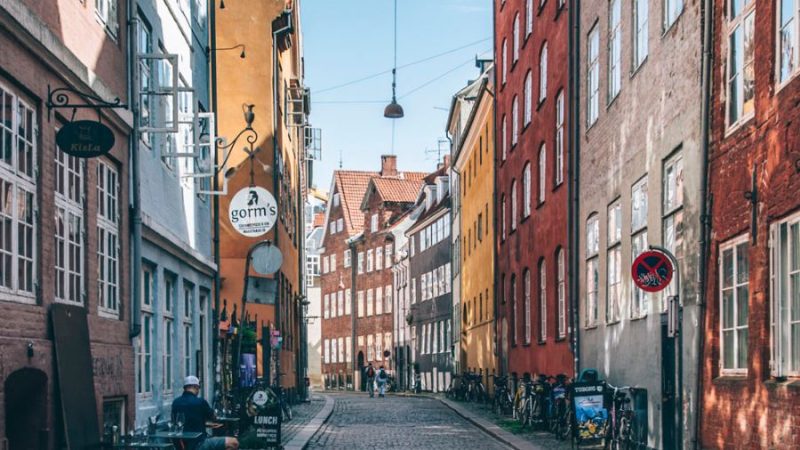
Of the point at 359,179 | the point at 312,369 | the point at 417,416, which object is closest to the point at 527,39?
the point at 417,416

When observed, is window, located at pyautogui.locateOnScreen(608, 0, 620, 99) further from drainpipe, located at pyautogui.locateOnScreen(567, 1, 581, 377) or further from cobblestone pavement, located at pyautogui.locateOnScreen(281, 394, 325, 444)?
cobblestone pavement, located at pyautogui.locateOnScreen(281, 394, 325, 444)

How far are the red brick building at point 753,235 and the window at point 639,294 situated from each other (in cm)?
376

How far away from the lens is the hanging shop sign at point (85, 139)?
1202 cm

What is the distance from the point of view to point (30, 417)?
500 inches

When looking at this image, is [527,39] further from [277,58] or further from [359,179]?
[359,179]

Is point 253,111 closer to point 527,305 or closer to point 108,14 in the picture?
point 527,305

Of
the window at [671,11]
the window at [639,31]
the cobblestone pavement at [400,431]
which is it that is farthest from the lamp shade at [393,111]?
the window at [671,11]

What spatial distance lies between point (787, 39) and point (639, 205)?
25.3 ft

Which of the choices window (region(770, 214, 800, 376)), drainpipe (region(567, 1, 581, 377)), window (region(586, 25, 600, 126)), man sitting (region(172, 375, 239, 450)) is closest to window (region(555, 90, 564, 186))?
drainpipe (region(567, 1, 581, 377))

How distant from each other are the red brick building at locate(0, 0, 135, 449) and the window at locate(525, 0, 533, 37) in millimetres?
18484

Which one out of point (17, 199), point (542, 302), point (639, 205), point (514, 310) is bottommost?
point (514, 310)

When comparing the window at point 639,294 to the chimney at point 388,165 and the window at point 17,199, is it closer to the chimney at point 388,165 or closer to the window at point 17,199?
the window at point 17,199

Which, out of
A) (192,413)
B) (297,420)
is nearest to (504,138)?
(297,420)

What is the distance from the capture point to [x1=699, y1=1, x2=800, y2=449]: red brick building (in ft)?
41.8
